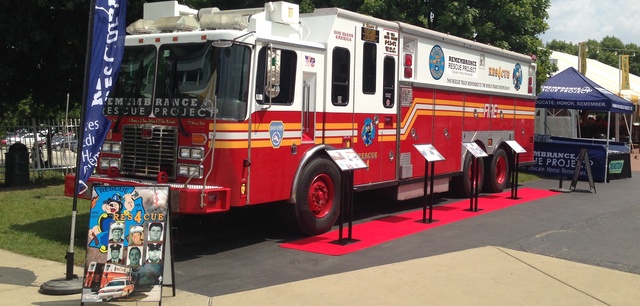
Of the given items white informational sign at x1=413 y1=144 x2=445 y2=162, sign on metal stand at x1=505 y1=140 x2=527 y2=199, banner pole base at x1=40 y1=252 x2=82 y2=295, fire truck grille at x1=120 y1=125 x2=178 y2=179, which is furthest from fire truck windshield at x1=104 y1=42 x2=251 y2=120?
sign on metal stand at x1=505 y1=140 x2=527 y2=199

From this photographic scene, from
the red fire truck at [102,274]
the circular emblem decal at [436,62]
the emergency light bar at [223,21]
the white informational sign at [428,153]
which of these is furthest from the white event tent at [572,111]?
the red fire truck at [102,274]

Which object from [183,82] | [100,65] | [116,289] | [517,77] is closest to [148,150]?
[183,82]

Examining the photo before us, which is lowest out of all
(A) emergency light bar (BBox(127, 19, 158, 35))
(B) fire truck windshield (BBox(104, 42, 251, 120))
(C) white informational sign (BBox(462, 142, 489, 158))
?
Answer: (C) white informational sign (BBox(462, 142, 489, 158))

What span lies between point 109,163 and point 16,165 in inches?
269

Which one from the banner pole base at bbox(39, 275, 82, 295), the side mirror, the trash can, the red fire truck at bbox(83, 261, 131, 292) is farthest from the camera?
the trash can

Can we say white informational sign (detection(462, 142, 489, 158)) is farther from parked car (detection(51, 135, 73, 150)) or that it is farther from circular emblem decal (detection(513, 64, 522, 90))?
parked car (detection(51, 135, 73, 150))

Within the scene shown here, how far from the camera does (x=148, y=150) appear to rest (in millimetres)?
8984

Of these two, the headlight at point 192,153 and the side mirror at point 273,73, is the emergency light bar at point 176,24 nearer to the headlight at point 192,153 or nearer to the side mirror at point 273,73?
the side mirror at point 273,73

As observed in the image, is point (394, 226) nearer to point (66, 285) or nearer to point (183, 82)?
point (183, 82)

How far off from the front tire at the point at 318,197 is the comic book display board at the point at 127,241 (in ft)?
10.5

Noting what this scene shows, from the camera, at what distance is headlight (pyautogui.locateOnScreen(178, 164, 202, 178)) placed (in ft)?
27.8

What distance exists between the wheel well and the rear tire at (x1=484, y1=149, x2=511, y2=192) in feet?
20.8

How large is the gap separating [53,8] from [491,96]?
10.1m

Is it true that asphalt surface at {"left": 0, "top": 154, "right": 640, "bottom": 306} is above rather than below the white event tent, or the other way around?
below
